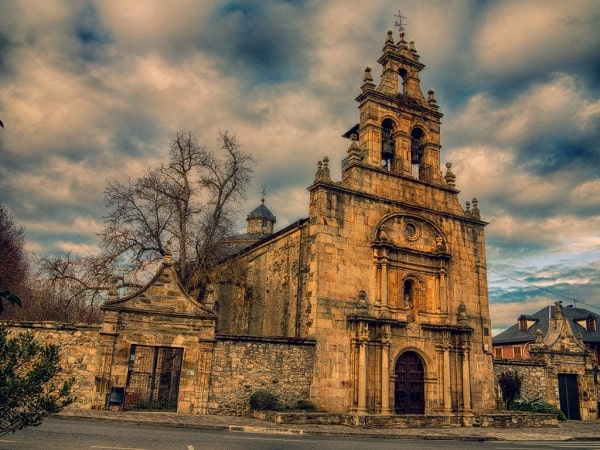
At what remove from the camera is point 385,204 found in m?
23.1

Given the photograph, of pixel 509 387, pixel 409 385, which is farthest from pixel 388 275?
pixel 509 387

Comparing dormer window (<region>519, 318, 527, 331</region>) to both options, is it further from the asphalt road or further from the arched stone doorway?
the asphalt road

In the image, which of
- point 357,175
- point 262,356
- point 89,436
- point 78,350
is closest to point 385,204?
point 357,175

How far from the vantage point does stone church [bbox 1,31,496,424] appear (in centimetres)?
1775

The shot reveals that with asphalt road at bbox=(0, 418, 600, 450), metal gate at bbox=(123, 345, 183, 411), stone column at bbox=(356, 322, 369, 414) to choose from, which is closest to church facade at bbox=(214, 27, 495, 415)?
stone column at bbox=(356, 322, 369, 414)

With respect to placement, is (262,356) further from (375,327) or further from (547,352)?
(547,352)

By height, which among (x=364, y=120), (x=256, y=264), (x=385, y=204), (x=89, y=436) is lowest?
(x=89, y=436)

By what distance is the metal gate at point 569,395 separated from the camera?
2653 cm

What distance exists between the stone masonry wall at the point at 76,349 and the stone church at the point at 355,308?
42 mm

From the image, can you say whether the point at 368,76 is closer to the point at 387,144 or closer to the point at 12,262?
the point at 387,144

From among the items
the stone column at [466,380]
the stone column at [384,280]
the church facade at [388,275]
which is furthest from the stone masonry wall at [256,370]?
the stone column at [466,380]

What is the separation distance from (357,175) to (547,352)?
1414cm

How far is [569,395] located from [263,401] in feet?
59.6

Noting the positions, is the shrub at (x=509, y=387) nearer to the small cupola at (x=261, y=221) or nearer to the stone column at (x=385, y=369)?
the stone column at (x=385, y=369)
